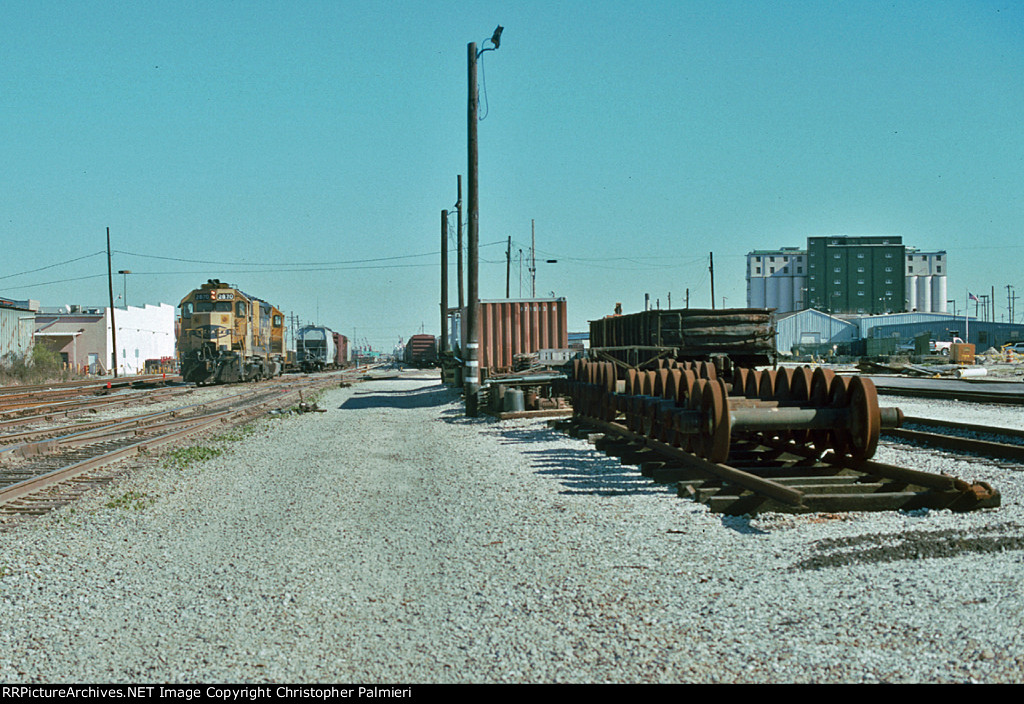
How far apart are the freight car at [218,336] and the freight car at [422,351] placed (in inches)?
1024

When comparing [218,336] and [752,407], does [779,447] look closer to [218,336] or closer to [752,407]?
[752,407]

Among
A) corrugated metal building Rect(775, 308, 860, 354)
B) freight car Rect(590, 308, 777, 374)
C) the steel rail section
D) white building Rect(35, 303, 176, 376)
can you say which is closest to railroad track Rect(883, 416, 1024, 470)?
freight car Rect(590, 308, 777, 374)

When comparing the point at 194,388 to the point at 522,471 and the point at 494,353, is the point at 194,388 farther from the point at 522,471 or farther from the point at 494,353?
the point at 522,471

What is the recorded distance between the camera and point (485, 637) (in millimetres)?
3918

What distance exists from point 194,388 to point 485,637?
92.2 feet

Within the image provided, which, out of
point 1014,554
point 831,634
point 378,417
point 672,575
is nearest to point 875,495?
point 1014,554

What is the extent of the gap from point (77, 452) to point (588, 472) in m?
7.45

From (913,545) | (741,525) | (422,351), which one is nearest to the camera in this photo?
(913,545)

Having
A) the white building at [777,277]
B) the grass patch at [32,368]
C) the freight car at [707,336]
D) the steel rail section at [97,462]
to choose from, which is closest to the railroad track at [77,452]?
the steel rail section at [97,462]

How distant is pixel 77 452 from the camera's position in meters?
11.4

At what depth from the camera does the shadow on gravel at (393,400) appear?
70.2 feet

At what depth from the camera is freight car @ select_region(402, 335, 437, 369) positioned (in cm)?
5981

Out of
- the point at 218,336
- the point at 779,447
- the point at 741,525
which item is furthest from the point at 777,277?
the point at 741,525

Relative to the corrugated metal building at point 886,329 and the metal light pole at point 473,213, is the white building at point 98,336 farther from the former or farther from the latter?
the corrugated metal building at point 886,329
